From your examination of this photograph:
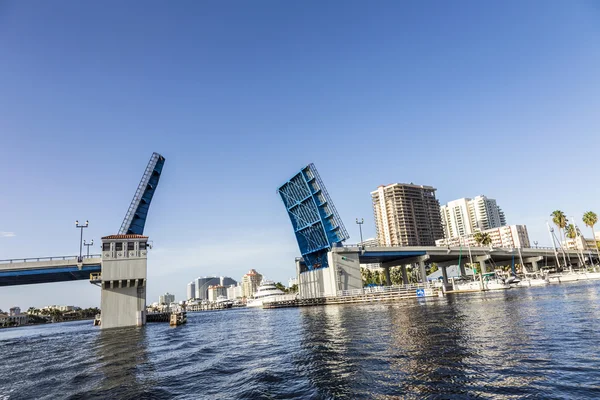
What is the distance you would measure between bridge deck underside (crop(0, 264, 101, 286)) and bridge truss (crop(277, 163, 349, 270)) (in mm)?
32094

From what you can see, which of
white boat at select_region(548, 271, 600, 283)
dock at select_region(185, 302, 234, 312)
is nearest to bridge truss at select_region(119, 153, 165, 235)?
white boat at select_region(548, 271, 600, 283)

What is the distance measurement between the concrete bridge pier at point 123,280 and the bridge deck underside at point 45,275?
690cm

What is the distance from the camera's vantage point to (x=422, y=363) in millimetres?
12242

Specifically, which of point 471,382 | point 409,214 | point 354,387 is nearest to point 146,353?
point 354,387

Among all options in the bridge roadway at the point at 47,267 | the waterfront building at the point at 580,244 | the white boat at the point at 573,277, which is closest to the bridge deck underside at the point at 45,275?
the bridge roadway at the point at 47,267

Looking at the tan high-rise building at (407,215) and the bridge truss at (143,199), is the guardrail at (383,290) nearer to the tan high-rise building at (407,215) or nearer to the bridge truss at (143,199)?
the bridge truss at (143,199)

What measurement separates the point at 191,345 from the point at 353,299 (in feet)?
129

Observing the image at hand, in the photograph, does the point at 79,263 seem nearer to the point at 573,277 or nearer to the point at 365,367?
the point at 365,367

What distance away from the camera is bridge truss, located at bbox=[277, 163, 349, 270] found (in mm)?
57344

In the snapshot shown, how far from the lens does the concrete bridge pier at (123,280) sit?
41969mm

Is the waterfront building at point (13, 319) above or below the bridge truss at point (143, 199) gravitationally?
below

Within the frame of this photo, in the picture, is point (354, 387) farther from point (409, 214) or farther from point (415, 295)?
point (409, 214)

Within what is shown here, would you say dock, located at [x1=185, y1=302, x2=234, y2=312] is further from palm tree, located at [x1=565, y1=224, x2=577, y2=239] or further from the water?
the water

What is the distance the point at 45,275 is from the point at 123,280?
17.6m
